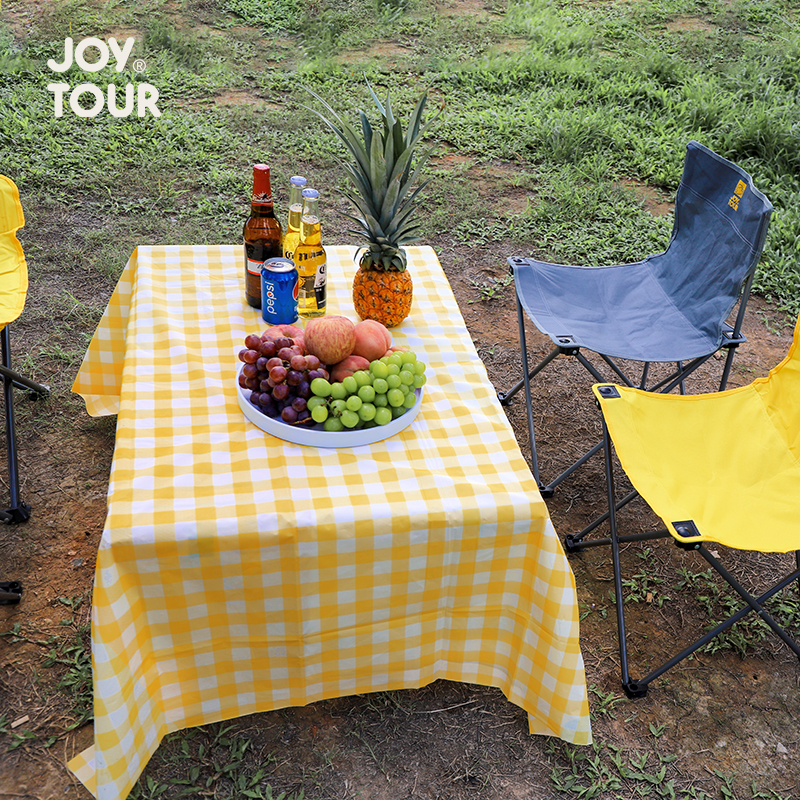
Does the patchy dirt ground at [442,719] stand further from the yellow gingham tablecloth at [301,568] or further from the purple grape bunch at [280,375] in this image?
the purple grape bunch at [280,375]

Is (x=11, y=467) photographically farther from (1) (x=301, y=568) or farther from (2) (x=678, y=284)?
(2) (x=678, y=284)

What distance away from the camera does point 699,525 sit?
204 cm

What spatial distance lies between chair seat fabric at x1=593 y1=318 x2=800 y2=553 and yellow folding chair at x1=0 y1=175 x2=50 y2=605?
1938 millimetres

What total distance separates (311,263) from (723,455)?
138 cm

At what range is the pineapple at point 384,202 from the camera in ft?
6.40

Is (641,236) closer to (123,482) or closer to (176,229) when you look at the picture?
(176,229)

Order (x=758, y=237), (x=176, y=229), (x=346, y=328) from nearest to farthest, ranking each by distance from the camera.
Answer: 1. (x=346, y=328)
2. (x=758, y=237)
3. (x=176, y=229)

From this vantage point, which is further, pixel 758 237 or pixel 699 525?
pixel 758 237

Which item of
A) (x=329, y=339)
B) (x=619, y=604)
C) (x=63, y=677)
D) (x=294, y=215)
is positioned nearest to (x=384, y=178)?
(x=294, y=215)

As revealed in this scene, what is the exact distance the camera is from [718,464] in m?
2.26

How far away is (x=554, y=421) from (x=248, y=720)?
1.83 meters

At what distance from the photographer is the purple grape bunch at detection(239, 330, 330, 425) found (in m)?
1.71

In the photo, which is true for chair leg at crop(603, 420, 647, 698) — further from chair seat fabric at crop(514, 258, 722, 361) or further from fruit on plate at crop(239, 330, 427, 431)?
fruit on plate at crop(239, 330, 427, 431)

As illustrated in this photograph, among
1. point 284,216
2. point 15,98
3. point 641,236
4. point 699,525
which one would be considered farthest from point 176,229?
point 699,525
